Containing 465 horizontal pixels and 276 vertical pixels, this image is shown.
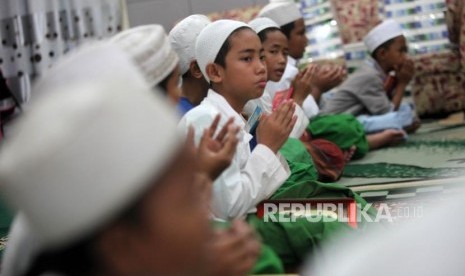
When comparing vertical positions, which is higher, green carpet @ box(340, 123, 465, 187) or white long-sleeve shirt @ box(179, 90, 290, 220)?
white long-sleeve shirt @ box(179, 90, 290, 220)

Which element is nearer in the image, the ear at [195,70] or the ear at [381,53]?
the ear at [195,70]

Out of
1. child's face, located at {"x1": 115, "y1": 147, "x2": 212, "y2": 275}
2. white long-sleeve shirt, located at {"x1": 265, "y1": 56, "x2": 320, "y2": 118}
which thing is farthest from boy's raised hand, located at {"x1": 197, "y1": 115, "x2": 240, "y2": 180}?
white long-sleeve shirt, located at {"x1": 265, "y1": 56, "x2": 320, "y2": 118}

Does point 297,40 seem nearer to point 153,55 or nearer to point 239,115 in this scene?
point 239,115

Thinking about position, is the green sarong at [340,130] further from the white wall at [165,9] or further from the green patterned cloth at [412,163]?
the white wall at [165,9]

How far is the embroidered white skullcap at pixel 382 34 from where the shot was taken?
17.6 ft

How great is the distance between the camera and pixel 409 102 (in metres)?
5.79

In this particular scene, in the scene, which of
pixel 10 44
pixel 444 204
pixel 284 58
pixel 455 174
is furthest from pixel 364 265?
pixel 10 44

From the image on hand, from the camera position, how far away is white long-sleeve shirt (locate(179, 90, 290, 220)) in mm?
2020

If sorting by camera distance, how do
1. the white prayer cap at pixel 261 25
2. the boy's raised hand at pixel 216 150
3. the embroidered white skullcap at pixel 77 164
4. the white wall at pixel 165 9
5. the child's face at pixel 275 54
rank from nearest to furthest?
1. the embroidered white skullcap at pixel 77 164
2. the boy's raised hand at pixel 216 150
3. the child's face at pixel 275 54
4. the white prayer cap at pixel 261 25
5. the white wall at pixel 165 9

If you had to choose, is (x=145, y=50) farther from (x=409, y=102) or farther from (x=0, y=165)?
(x=409, y=102)

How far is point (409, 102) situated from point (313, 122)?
168 cm

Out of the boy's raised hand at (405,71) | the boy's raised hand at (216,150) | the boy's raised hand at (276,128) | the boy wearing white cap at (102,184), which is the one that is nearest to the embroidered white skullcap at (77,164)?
the boy wearing white cap at (102,184)

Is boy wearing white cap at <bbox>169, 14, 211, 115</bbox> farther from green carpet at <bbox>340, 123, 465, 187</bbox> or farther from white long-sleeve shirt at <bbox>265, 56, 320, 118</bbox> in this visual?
green carpet at <bbox>340, 123, 465, 187</bbox>

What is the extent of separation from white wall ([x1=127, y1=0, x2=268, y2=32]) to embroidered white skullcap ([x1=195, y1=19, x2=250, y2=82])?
381 centimetres
